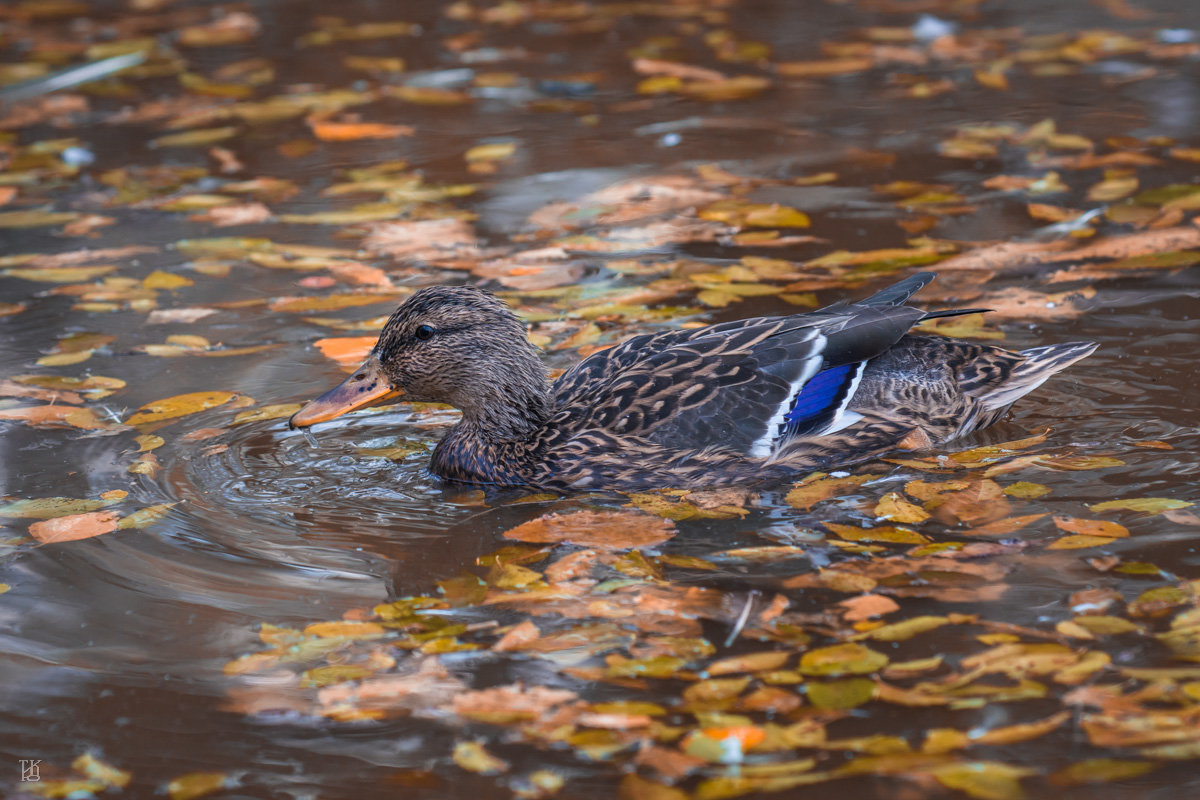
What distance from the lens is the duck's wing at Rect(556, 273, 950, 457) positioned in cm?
518

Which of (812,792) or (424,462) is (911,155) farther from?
(812,792)

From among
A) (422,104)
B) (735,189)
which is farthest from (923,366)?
(422,104)

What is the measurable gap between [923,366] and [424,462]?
2092 mm

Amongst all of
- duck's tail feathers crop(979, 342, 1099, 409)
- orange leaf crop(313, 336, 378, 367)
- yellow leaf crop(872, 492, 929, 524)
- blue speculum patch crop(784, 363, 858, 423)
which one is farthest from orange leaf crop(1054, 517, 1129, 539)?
orange leaf crop(313, 336, 378, 367)

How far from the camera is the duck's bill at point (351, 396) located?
5.23m

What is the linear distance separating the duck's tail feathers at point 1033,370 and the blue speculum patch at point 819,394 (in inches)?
24.2

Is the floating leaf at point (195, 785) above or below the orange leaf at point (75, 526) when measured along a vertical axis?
below

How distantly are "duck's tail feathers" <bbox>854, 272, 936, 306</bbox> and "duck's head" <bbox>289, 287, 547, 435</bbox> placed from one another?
4.63 feet

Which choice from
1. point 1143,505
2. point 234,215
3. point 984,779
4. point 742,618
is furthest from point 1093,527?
point 234,215

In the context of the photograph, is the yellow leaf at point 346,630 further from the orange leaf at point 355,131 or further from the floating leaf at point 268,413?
the orange leaf at point 355,131

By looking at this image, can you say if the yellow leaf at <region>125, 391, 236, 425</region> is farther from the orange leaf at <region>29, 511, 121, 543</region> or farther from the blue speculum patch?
the blue speculum patch

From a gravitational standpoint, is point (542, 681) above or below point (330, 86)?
below

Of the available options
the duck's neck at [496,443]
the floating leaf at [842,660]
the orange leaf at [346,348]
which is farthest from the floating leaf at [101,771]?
the orange leaf at [346,348]

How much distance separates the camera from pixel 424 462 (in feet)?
18.5
